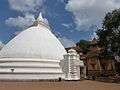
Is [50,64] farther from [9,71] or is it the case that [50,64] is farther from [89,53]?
[89,53]

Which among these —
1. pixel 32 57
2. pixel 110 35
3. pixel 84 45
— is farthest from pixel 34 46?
pixel 84 45

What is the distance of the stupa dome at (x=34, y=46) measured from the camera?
37.2 meters

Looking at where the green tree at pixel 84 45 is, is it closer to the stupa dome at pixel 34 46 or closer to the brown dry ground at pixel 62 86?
the stupa dome at pixel 34 46

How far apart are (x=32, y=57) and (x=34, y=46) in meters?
1.93

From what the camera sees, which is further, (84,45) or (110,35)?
(84,45)

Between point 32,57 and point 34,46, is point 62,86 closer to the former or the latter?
point 32,57

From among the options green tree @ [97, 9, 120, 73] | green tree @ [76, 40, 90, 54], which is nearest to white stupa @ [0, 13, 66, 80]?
green tree @ [97, 9, 120, 73]

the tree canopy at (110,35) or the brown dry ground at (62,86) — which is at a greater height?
the tree canopy at (110,35)

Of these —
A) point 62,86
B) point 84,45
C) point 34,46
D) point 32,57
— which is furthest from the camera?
point 84,45

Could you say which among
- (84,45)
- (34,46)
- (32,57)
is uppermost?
(84,45)

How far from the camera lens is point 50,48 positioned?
3859 cm

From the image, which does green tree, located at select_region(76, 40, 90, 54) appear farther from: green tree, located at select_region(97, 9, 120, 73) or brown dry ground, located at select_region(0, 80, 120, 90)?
brown dry ground, located at select_region(0, 80, 120, 90)

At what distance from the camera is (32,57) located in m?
36.7

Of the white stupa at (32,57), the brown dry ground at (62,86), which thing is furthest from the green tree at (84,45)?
the brown dry ground at (62,86)
